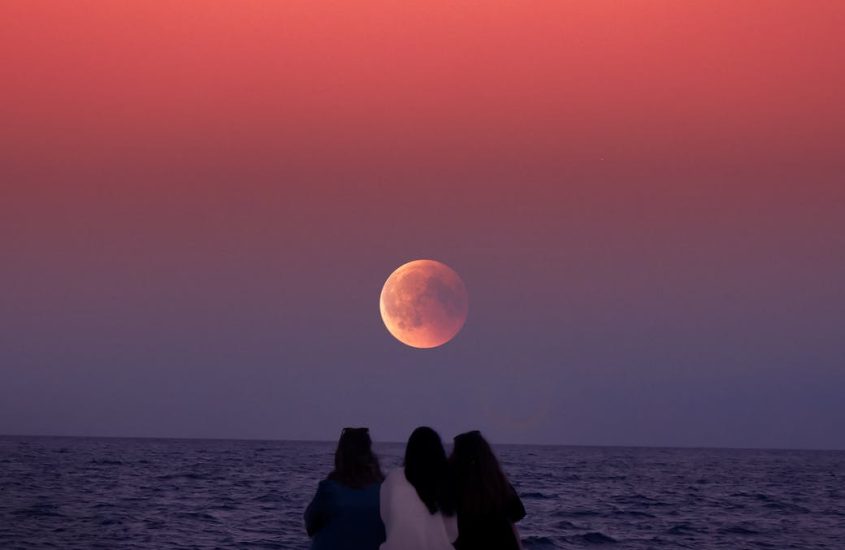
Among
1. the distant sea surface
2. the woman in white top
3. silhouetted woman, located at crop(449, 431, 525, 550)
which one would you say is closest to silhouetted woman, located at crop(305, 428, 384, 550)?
the woman in white top

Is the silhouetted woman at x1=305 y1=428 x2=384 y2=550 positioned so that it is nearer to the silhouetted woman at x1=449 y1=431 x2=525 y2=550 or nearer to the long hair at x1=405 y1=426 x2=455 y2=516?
the long hair at x1=405 y1=426 x2=455 y2=516

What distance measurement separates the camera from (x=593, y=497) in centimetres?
4838

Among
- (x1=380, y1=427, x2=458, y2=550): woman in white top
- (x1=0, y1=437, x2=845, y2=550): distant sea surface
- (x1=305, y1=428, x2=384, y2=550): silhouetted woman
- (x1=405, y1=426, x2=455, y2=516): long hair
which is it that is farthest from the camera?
(x1=0, y1=437, x2=845, y2=550): distant sea surface

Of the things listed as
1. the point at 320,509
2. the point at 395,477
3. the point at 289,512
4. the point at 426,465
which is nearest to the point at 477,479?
the point at 426,465

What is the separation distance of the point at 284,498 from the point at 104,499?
24.7 feet

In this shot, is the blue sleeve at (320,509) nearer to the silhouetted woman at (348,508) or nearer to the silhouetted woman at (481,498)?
the silhouetted woman at (348,508)

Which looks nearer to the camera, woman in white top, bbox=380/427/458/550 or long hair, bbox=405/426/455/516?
woman in white top, bbox=380/427/458/550

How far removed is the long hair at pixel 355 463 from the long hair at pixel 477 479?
0.49 m

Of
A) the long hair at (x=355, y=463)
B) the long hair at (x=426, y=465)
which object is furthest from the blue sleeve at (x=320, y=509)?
the long hair at (x=426, y=465)

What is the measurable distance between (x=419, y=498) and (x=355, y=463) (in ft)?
1.59

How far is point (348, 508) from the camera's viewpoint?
6.35 m

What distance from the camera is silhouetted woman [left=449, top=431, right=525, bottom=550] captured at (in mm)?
6340

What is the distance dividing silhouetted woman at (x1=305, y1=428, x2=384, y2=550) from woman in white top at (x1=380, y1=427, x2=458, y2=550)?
162mm

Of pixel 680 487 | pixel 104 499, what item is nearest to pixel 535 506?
pixel 104 499
